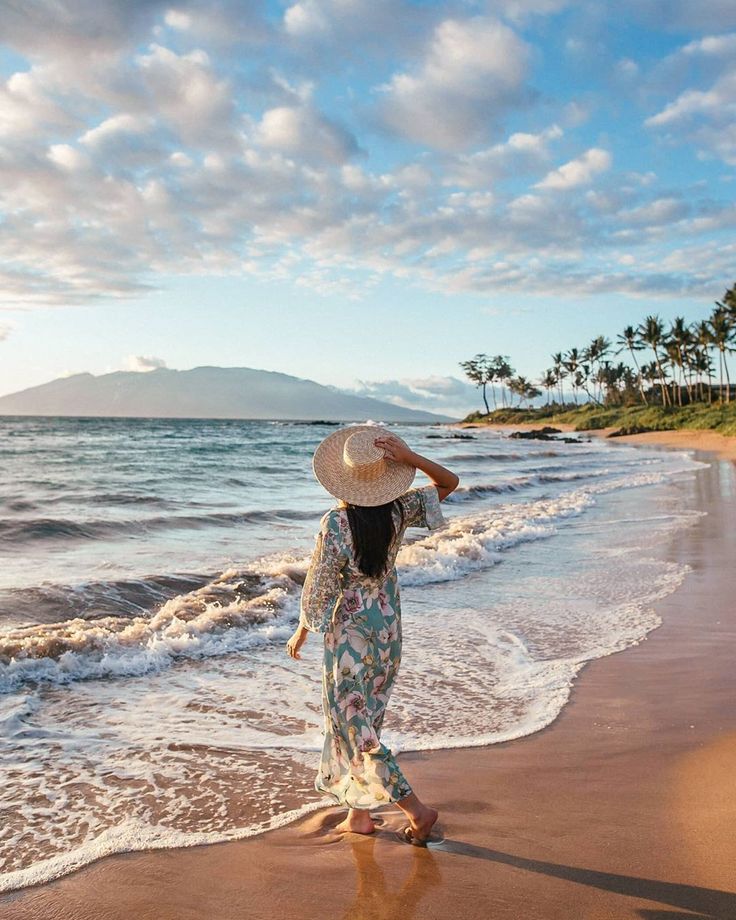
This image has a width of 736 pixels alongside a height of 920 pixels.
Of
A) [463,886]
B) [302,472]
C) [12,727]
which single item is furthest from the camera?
[302,472]

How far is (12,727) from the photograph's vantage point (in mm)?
4727

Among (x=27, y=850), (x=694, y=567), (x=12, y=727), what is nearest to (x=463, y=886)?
(x=27, y=850)

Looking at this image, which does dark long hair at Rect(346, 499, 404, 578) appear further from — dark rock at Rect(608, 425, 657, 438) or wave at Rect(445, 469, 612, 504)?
dark rock at Rect(608, 425, 657, 438)

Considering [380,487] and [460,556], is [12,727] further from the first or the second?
[460,556]

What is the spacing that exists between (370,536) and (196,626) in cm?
402

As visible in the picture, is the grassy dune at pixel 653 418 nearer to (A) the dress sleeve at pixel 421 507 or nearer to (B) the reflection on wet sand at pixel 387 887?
(A) the dress sleeve at pixel 421 507

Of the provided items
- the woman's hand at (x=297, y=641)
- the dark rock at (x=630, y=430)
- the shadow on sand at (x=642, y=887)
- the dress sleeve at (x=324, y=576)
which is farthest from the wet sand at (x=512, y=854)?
the dark rock at (x=630, y=430)

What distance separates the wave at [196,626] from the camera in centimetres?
593

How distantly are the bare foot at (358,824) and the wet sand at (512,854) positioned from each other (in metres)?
0.07

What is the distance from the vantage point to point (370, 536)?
343 cm

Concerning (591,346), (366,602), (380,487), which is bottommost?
(366,602)

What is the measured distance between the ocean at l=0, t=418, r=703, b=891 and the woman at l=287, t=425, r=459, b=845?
0.50m

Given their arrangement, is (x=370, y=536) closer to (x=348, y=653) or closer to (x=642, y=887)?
(x=348, y=653)

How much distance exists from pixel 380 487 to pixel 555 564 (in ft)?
25.8
